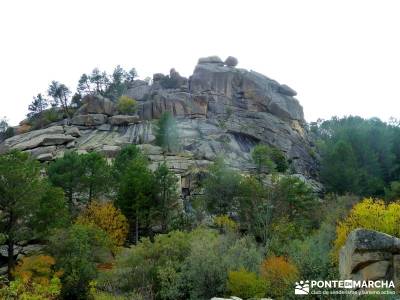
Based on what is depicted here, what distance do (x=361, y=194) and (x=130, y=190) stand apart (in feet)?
100

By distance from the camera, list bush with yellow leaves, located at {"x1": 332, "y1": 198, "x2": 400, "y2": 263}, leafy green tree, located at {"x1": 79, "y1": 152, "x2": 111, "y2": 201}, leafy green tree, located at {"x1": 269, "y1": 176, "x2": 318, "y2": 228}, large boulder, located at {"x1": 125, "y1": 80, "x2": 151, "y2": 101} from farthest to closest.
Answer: large boulder, located at {"x1": 125, "y1": 80, "x2": 151, "y2": 101}
leafy green tree, located at {"x1": 269, "y1": 176, "x2": 318, "y2": 228}
leafy green tree, located at {"x1": 79, "y1": 152, "x2": 111, "y2": 201}
bush with yellow leaves, located at {"x1": 332, "y1": 198, "x2": 400, "y2": 263}

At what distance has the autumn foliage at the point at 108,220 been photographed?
38.1 meters

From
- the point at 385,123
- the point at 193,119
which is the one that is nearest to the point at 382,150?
the point at 385,123

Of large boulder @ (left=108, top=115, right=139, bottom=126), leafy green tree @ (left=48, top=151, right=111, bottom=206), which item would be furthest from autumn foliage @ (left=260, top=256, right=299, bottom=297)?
large boulder @ (left=108, top=115, right=139, bottom=126)

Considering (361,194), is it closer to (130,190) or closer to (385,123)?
(385,123)

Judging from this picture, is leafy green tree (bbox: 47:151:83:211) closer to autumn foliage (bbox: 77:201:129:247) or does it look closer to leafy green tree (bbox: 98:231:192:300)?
autumn foliage (bbox: 77:201:129:247)

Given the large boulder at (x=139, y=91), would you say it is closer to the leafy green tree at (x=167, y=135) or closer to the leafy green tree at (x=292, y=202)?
the leafy green tree at (x=167, y=135)

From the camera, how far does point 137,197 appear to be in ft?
136

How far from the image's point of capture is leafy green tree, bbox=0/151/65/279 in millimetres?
32188

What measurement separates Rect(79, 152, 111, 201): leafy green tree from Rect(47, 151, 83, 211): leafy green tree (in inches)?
16.0

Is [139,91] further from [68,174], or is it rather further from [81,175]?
[68,174]

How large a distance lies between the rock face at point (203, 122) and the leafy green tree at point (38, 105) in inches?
532

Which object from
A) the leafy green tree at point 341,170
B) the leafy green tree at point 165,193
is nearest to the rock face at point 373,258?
the leafy green tree at point 165,193

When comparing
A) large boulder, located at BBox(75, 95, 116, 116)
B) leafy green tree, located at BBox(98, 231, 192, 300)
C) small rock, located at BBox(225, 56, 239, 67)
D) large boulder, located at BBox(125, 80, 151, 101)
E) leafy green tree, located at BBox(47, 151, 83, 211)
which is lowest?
leafy green tree, located at BBox(98, 231, 192, 300)
